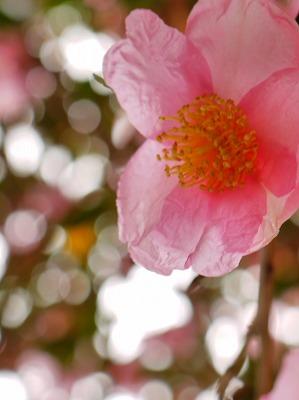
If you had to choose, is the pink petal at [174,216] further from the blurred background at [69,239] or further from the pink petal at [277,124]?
the blurred background at [69,239]

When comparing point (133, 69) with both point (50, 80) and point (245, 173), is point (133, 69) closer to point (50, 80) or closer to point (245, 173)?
point (245, 173)

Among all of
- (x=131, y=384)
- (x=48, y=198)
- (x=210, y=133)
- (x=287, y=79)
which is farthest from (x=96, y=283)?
(x=287, y=79)

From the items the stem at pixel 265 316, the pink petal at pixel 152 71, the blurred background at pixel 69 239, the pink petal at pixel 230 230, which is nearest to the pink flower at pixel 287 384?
the stem at pixel 265 316

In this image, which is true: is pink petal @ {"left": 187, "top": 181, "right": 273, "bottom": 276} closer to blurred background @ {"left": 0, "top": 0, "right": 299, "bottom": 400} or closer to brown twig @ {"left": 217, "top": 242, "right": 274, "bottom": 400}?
brown twig @ {"left": 217, "top": 242, "right": 274, "bottom": 400}

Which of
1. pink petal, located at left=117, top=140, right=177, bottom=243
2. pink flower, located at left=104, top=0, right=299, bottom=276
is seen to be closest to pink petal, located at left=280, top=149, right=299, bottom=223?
pink flower, located at left=104, top=0, right=299, bottom=276

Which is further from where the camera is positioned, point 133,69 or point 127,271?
point 127,271
